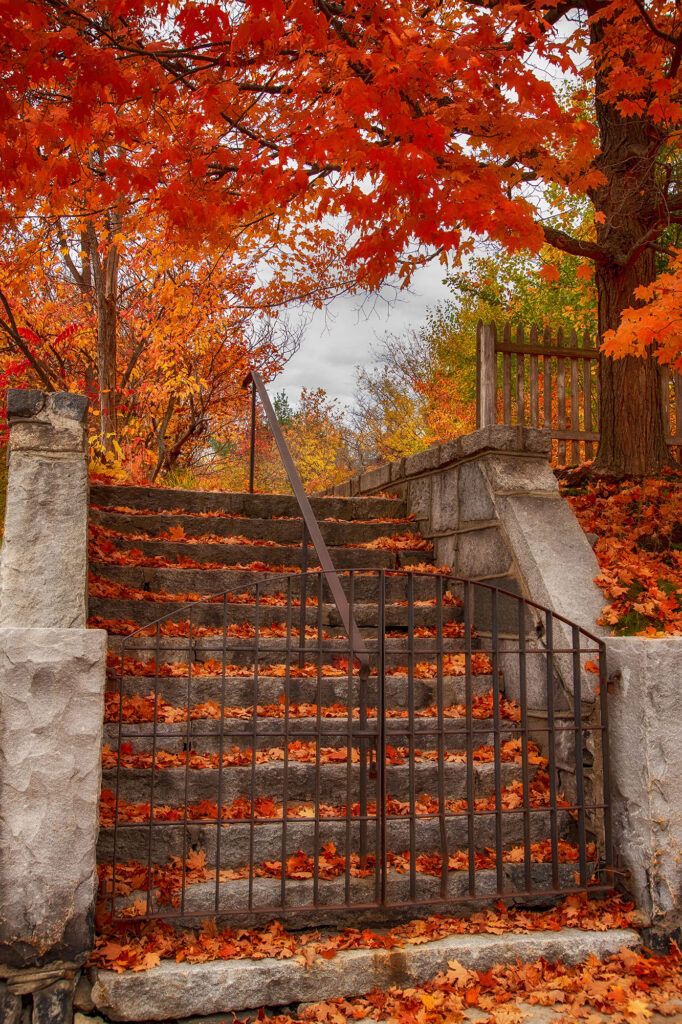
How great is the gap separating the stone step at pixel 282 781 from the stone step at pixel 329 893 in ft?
1.26

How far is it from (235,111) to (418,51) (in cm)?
187

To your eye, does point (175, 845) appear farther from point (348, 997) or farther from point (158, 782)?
point (348, 997)

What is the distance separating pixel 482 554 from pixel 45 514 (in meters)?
2.71

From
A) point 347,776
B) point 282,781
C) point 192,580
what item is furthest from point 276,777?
point 192,580

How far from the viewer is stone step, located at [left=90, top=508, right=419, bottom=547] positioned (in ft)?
18.0

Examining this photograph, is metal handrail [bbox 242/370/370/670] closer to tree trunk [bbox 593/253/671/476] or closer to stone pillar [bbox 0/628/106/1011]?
stone pillar [bbox 0/628/106/1011]

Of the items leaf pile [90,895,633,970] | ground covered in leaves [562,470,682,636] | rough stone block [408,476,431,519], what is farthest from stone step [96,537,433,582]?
leaf pile [90,895,633,970]

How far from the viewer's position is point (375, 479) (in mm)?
7371

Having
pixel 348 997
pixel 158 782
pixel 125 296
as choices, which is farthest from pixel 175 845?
pixel 125 296

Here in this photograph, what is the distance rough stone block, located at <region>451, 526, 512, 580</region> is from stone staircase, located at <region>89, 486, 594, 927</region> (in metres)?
0.24

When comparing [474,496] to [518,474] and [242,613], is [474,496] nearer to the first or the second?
[518,474]

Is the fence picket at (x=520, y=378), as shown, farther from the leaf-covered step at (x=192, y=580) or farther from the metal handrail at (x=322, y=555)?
the leaf-covered step at (x=192, y=580)

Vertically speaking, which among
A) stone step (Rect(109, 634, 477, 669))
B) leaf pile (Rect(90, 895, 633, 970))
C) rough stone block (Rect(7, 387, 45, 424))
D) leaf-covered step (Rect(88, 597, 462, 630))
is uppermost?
rough stone block (Rect(7, 387, 45, 424))

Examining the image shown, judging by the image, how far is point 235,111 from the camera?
6039 mm
